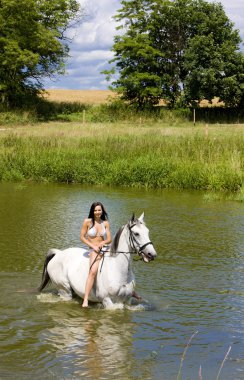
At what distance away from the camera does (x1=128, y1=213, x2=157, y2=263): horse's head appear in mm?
7555

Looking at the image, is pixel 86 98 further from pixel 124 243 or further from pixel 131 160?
pixel 124 243

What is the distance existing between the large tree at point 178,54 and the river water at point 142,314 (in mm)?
38351

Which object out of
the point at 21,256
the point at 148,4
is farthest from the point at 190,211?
the point at 148,4

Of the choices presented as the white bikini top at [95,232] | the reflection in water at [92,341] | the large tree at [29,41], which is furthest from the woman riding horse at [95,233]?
the large tree at [29,41]

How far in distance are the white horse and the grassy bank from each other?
1174cm

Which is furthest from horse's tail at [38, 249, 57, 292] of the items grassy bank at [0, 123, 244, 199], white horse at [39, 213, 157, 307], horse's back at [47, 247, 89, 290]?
grassy bank at [0, 123, 244, 199]

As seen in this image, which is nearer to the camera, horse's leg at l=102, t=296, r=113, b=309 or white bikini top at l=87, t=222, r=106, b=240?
horse's leg at l=102, t=296, r=113, b=309

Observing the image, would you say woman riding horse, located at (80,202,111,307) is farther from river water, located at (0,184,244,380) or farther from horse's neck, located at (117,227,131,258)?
river water, located at (0,184,244,380)

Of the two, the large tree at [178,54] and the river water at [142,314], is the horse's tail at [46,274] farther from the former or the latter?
the large tree at [178,54]

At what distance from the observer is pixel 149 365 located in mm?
6297

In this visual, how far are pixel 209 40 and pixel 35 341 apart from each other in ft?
161

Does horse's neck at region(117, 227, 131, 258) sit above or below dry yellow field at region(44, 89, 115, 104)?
below

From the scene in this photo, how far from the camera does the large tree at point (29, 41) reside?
4597cm

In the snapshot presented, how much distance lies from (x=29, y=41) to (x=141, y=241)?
4287 cm
